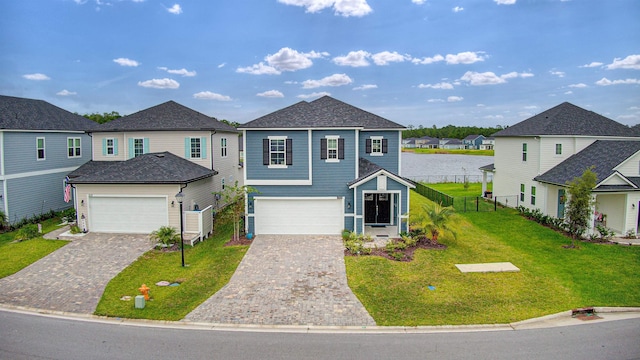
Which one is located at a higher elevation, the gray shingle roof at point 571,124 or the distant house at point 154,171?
the gray shingle roof at point 571,124

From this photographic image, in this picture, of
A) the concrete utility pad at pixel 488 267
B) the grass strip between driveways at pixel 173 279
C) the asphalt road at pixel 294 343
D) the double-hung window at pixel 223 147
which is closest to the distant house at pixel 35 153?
the double-hung window at pixel 223 147

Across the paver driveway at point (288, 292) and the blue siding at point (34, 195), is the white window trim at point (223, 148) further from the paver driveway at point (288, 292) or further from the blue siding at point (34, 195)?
the paver driveway at point (288, 292)

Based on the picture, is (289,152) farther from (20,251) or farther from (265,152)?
(20,251)

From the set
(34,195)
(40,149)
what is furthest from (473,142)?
(34,195)

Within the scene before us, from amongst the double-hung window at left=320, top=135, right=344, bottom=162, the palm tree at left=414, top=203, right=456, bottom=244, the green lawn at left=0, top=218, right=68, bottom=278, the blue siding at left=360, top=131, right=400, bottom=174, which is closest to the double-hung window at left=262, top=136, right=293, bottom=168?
the double-hung window at left=320, top=135, right=344, bottom=162

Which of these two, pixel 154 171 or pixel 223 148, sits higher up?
pixel 223 148

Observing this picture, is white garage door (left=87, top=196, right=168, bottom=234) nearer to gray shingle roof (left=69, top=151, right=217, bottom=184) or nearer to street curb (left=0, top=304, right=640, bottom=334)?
gray shingle roof (left=69, top=151, right=217, bottom=184)
